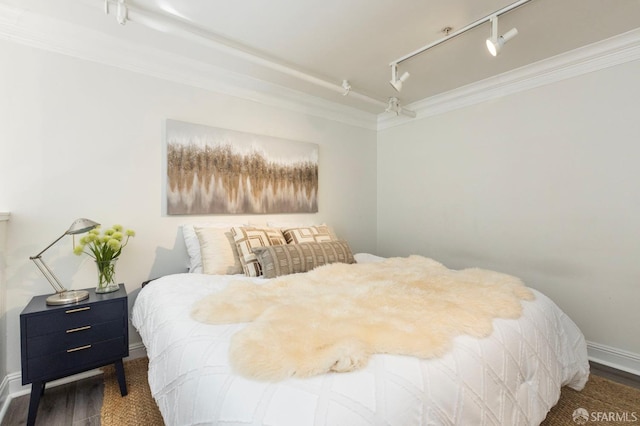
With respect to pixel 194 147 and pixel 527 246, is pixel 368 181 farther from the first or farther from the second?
pixel 194 147

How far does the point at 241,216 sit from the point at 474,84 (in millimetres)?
2626

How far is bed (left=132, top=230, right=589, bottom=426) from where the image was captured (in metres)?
0.81

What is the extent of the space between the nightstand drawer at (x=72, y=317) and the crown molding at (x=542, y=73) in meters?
3.42

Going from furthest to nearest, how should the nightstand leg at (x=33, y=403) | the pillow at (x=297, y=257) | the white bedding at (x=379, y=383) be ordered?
1. the pillow at (x=297, y=257)
2. the nightstand leg at (x=33, y=403)
3. the white bedding at (x=379, y=383)

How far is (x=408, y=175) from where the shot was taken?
12.0 ft

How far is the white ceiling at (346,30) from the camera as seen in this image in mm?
1827

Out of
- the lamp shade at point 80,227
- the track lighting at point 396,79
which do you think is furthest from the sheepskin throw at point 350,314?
the track lighting at point 396,79

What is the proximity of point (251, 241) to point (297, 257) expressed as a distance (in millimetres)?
413

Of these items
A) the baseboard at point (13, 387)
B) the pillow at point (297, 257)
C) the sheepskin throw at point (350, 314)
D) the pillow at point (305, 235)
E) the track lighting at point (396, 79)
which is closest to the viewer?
the sheepskin throw at point (350, 314)

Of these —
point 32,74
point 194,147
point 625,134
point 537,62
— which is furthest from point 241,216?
point 625,134

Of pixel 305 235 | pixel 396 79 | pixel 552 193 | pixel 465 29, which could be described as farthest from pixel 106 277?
pixel 552 193

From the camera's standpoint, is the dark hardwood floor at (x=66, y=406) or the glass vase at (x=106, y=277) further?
the glass vase at (x=106, y=277)

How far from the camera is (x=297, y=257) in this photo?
229 centimetres

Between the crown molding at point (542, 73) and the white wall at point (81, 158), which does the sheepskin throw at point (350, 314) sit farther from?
the crown molding at point (542, 73)
